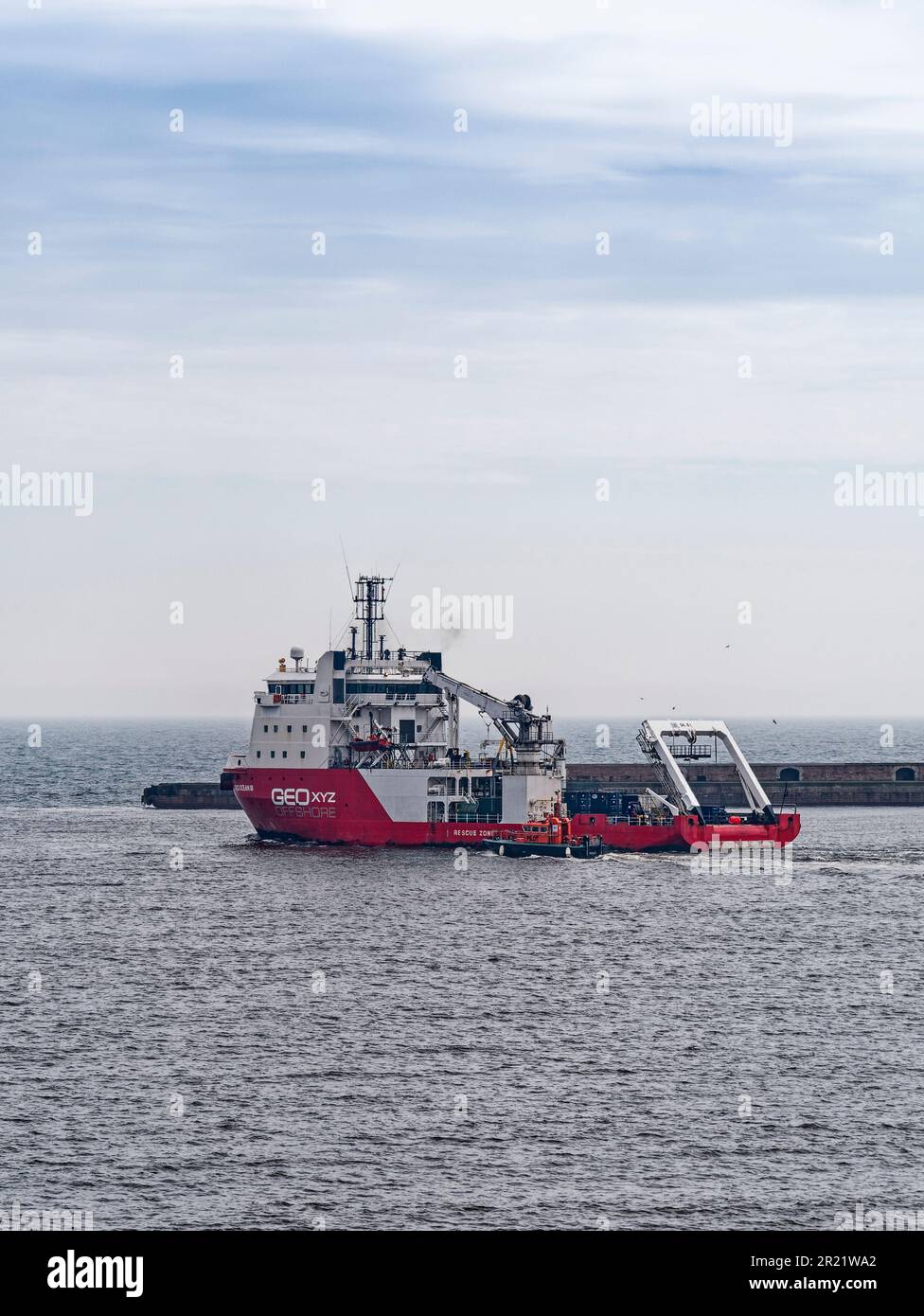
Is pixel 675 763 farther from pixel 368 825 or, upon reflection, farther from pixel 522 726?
pixel 368 825

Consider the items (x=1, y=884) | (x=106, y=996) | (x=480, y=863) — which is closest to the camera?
(x=106, y=996)

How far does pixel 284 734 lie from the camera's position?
94.2 meters

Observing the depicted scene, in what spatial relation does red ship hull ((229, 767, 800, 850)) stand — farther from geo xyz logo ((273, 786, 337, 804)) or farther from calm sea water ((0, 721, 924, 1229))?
→ calm sea water ((0, 721, 924, 1229))

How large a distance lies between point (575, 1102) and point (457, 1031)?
25.3 feet

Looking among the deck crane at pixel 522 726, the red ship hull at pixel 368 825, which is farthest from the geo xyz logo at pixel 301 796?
the deck crane at pixel 522 726

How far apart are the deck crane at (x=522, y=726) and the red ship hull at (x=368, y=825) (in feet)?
12.3

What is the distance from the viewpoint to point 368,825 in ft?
304

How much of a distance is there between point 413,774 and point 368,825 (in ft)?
11.8

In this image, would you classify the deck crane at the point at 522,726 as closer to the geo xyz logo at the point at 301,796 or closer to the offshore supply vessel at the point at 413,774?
the offshore supply vessel at the point at 413,774

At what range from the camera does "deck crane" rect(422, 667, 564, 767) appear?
93.2m
